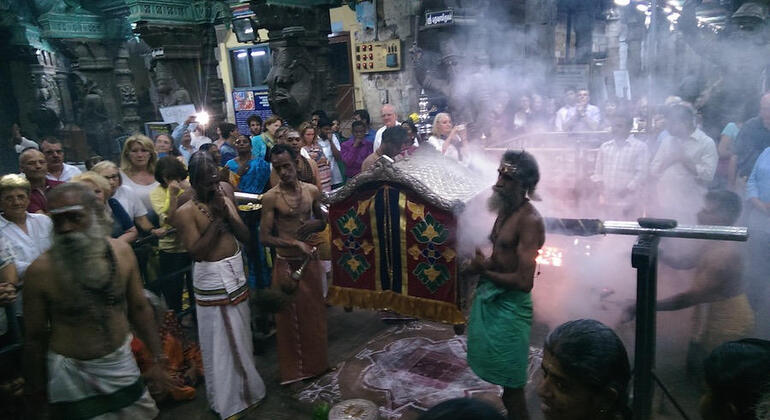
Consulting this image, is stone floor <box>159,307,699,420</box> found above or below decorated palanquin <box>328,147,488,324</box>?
below

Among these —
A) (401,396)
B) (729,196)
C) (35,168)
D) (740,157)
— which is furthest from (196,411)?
(740,157)

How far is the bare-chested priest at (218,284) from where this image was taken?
3.43 metres

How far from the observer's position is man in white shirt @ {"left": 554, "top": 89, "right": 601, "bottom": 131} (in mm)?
10391

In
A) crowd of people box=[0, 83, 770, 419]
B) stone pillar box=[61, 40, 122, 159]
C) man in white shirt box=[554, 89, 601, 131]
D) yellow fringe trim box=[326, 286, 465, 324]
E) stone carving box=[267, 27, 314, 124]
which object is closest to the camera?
crowd of people box=[0, 83, 770, 419]

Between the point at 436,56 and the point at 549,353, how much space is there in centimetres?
626

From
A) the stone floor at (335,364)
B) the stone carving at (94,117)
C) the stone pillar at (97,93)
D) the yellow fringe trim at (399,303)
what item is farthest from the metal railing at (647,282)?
the stone carving at (94,117)

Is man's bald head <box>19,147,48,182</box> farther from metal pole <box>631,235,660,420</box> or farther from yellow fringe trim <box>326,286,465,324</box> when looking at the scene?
metal pole <box>631,235,660,420</box>

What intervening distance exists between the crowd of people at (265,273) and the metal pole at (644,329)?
0.65 metres

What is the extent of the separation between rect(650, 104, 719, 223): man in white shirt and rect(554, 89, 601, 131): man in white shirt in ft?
15.2

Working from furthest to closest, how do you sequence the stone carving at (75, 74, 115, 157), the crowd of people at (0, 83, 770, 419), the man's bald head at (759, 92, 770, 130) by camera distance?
the stone carving at (75, 74, 115, 157) → the man's bald head at (759, 92, 770, 130) → the crowd of people at (0, 83, 770, 419)

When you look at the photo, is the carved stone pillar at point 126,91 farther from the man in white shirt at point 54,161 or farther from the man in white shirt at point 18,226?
the man in white shirt at point 18,226

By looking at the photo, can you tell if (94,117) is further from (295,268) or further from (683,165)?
(683,165)

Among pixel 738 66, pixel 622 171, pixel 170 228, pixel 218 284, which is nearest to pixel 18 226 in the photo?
pixel 170 228

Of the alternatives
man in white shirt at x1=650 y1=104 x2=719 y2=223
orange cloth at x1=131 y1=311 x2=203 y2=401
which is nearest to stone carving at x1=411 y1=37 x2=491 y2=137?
man in white shirt at x1=650 y1=104 x2=719 y2=223
